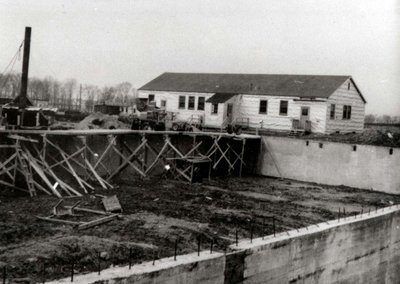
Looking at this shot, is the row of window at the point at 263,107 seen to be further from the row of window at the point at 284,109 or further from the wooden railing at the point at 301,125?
the wooden railing at the point at 301,125

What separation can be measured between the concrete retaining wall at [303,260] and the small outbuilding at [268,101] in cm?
1438

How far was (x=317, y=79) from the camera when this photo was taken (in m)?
32.2

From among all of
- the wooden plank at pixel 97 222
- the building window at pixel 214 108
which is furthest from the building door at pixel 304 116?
the wooden plank at pixel 97 222

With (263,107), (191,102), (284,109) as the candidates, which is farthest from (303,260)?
(191,102)

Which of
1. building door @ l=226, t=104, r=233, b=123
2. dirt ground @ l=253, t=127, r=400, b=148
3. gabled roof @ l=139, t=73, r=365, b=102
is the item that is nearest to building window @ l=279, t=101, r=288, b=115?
gabled roof @ l=139, t=73, r=365, b=102

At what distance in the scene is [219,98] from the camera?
32719 millimetres

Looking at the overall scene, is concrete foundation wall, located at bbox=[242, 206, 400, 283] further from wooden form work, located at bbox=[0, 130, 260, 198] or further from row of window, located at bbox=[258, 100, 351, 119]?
row of window, located at bbox=[258, 100, 351, 119]

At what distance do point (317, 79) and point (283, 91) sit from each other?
107 inches

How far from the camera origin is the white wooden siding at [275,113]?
96.7 ft

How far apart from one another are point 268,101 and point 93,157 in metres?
14.7

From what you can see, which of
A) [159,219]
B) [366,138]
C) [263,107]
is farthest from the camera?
[263,107]

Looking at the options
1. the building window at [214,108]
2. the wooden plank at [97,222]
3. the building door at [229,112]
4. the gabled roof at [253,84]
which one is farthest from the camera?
the building window at [214,108]

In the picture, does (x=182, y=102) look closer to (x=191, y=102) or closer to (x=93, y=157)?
(x=191, y=102)

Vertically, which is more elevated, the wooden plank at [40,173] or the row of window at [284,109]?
the row of window at [284,109]
